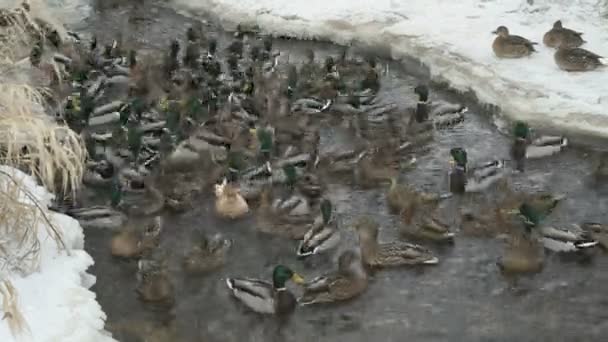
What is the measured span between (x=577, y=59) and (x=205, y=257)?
19.5ft

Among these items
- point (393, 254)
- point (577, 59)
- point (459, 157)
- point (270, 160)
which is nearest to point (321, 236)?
point (393, 254)

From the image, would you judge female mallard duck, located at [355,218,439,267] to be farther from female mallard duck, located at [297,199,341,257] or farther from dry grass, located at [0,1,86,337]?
dry grass, located at [0,1,86,337]

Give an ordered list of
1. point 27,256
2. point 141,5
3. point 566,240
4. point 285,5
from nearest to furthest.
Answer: point 27,256
point 566,240
point 285,5
point 141,5

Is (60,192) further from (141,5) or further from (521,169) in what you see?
(141,5)

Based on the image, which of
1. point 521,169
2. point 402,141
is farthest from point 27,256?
point 521,169

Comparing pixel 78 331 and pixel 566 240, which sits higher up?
pixel 566 240

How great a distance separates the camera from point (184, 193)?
930 cm

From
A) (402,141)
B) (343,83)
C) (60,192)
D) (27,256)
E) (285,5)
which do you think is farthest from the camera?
(285,5)

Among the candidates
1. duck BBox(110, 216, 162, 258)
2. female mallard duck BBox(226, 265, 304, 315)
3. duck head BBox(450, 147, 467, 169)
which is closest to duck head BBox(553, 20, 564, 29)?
duck head BBox(450, 147, 467, 169)

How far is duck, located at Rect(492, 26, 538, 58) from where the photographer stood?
12.1 meters

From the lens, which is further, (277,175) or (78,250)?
(277,175)

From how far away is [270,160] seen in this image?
1005cm

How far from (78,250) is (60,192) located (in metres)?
1.24

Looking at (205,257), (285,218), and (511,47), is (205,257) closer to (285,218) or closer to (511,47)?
(285,218)
